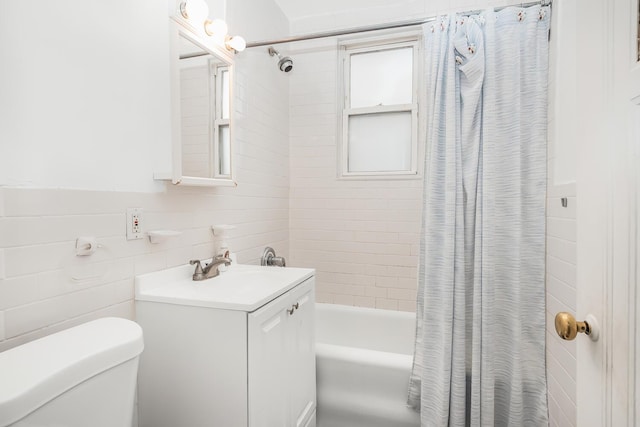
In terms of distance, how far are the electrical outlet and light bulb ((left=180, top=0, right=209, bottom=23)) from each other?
0.88 metres

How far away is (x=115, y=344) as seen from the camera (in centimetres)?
86

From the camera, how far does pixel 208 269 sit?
1.51 m

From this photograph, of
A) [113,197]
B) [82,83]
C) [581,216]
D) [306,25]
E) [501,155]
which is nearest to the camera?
[581,216]

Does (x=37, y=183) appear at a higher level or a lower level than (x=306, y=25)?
lower

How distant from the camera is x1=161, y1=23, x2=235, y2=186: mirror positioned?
4.62 ft

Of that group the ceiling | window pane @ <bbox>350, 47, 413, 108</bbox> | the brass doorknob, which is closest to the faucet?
the brass doorknob

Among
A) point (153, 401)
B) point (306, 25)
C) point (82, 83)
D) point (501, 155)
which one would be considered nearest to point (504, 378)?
point (501, 155)

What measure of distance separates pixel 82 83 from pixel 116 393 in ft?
3.07

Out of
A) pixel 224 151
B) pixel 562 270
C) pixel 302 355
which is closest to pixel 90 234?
pixel 224 151

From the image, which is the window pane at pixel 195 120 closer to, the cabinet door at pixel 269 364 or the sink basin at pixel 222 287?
the sink basin at pixel 222 287

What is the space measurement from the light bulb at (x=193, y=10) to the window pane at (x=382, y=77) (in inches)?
56.4

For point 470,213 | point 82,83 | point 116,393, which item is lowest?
point 116,393

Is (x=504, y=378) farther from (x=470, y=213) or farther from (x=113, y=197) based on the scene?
(x=113, y=197)

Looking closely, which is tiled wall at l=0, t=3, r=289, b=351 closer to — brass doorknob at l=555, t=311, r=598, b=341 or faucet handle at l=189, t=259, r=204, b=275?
faucet handle at l=189, t=259, r=204, b=275
